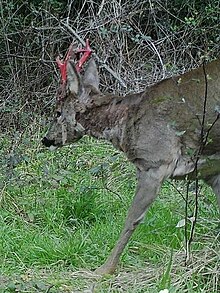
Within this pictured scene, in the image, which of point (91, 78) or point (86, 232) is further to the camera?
point (91, 78)

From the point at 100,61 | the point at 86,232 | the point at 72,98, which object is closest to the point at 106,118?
the point at 72,98

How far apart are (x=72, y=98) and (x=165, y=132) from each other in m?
0.91

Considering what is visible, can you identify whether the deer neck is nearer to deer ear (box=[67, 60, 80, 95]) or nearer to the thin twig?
deer ear (box=[67, 60, 80, 95])

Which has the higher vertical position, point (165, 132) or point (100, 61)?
point (165, 132)

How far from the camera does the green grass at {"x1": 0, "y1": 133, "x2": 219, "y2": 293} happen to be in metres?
5.52

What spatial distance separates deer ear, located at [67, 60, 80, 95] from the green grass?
103cm

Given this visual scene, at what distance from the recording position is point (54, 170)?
8.31 metres

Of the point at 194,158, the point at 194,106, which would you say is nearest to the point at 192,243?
the point at 194,158

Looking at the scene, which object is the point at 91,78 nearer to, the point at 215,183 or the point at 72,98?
the point at 72,98

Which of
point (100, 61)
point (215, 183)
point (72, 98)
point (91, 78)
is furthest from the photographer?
point (100, 61)

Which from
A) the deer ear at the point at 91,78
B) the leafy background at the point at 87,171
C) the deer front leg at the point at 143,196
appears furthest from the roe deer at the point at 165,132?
the leafy background at the point at 87,171

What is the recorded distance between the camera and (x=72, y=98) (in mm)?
6594

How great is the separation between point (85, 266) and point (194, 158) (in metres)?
1.09

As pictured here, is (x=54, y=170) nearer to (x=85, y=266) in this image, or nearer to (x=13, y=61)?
(x=85, y=266)
